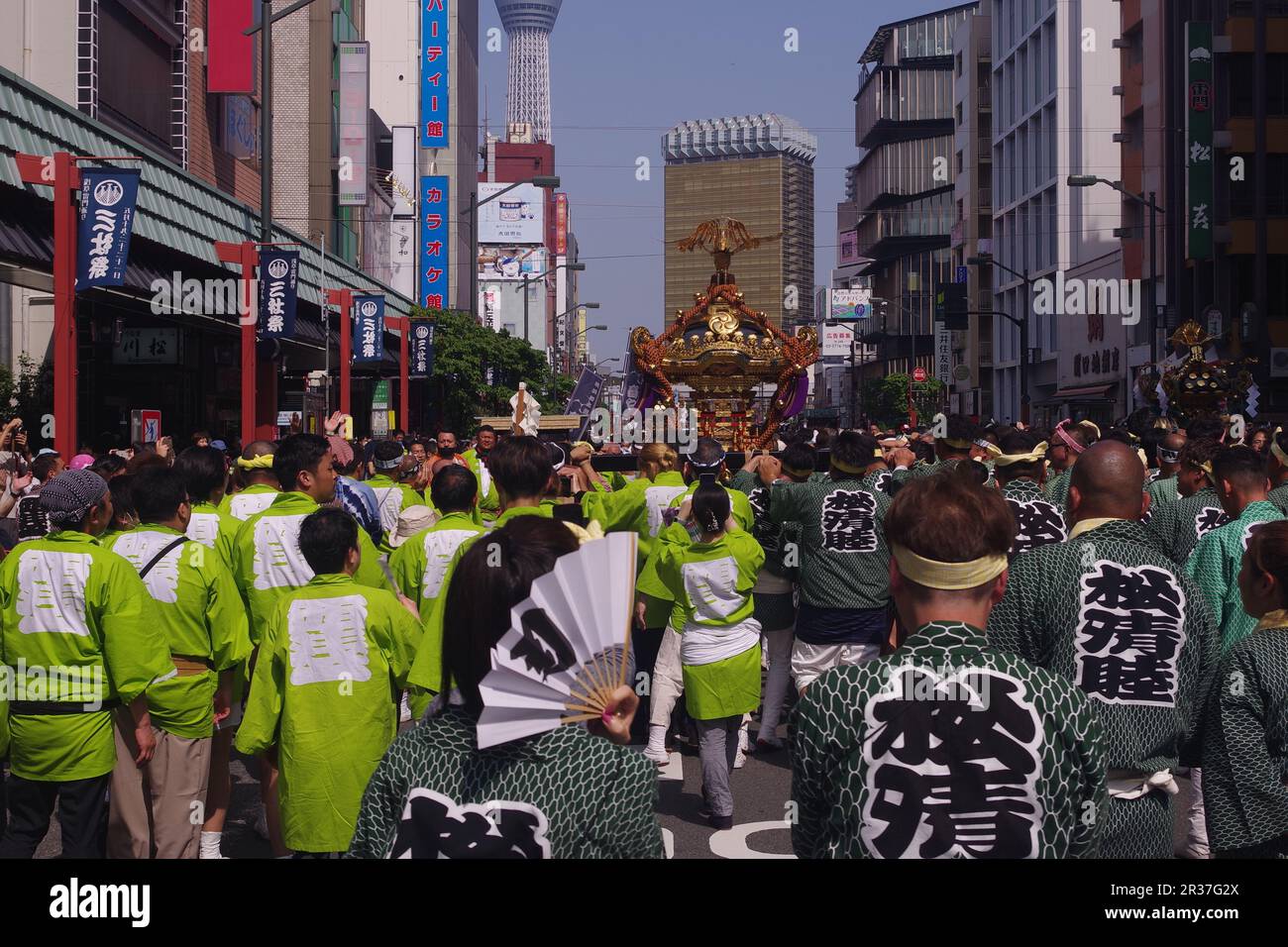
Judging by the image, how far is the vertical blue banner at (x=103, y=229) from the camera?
1550cm

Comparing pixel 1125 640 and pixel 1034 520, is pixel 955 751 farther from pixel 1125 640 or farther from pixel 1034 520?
pixel 1034 520

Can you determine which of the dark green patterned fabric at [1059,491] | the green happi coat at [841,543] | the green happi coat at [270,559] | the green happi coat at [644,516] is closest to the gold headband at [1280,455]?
the dark green patterned fabric at [1059,491]

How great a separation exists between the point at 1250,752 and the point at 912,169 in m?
110

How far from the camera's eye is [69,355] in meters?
15.0

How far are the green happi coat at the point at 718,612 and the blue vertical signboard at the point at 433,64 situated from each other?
72.5m

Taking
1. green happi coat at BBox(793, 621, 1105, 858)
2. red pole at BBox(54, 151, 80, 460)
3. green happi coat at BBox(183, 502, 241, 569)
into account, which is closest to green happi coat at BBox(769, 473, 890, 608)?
green happi coat at BBox(183, 502, 241, 569)

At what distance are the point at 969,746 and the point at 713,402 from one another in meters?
22.9

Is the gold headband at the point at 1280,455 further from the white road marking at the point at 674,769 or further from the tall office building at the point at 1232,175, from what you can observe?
the tall office building at the point at 1232,175

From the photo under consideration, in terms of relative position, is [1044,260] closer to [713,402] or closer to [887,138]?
[713,402]

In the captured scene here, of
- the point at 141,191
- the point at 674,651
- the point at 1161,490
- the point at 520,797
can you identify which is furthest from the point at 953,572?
the point at 141,191

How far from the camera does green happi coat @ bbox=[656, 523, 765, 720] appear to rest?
7.68 metres

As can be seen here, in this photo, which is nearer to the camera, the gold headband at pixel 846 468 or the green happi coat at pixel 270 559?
the green happi coat at pixel 270 559

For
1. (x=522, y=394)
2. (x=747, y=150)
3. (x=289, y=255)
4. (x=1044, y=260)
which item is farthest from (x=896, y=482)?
(x=747, y=150)

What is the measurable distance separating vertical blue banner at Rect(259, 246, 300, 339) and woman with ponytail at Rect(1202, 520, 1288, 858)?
20.2m
